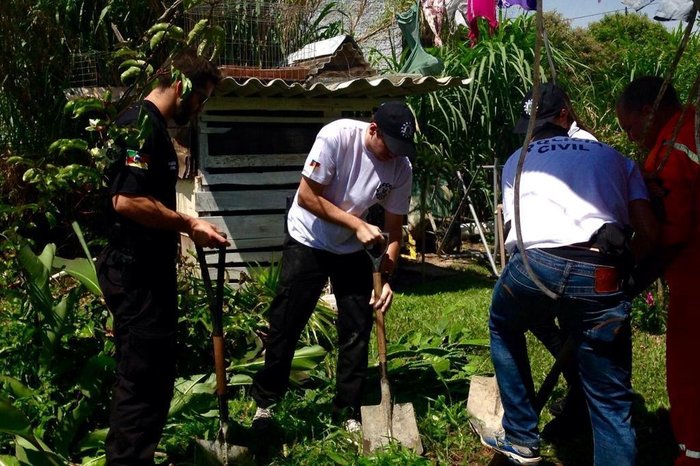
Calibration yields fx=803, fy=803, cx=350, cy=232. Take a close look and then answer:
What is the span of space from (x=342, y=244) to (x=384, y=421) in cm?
95

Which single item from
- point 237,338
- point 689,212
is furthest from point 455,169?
point 689,212

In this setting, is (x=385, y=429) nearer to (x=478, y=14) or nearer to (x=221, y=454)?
(x=221, y=454)

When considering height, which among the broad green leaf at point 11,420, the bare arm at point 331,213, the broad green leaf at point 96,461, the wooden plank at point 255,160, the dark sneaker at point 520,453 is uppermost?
the bare arm at point 331,213

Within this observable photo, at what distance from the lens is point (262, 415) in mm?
4348

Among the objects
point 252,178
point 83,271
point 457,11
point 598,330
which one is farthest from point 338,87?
point 457,11

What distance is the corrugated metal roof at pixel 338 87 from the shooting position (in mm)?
7207

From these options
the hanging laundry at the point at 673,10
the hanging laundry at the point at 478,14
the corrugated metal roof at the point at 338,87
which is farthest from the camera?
the hanging laundry at the point at 478,14

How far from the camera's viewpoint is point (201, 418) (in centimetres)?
438

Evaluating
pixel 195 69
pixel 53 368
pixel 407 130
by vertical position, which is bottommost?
pixel 53 368

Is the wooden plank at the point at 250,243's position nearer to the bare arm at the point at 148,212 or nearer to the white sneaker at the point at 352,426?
the white sneaker at the point at 352,426

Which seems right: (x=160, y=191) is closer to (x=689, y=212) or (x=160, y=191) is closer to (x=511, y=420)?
(x=511, y=420)

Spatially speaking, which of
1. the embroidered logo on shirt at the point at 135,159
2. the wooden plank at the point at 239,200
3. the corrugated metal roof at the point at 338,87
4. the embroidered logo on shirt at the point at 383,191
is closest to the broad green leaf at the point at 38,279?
the embroidered logo on shirt at the point at 135,159

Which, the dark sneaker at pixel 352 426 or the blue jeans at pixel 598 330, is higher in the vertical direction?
the blue jeans at pixel 598 330

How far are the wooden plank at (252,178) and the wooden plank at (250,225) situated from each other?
1.08ft
